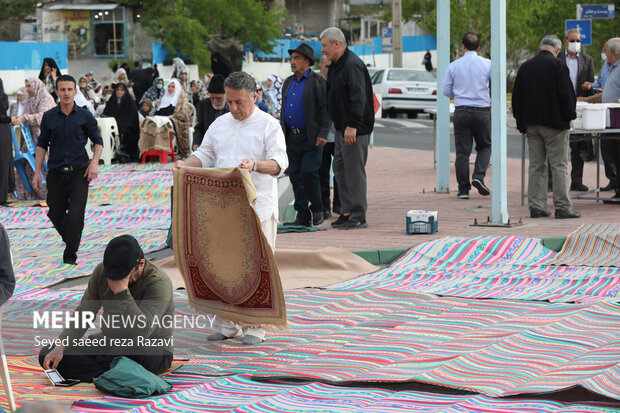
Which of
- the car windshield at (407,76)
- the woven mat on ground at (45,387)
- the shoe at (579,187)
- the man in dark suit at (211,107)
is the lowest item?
the woven mat on ground at (45,387)

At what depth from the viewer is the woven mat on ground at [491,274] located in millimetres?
9062

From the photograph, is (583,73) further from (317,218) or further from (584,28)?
(584,28)

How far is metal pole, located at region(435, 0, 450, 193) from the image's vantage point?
1555 cm

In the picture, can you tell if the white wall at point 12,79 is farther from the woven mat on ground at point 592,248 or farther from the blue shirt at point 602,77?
the woven mat on ground at point 592,248

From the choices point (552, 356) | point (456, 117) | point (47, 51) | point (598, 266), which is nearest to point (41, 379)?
point (552, 356)

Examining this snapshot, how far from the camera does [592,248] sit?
10.5m

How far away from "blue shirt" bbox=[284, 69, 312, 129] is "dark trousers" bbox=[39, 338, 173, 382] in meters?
6.25

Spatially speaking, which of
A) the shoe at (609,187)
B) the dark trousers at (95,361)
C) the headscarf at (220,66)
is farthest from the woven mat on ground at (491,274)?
the shoe at (609,187)

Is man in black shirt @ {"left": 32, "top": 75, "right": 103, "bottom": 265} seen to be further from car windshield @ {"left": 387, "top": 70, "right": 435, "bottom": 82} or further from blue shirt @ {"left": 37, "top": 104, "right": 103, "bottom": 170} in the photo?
car windshield @ {"left": 387, "top": 70, "right": 435, "bottom": 82}

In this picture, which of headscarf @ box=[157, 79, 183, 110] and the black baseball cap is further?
headscarf @ box=[157, 79, 183, 110]

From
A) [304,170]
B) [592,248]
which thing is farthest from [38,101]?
[592,248]

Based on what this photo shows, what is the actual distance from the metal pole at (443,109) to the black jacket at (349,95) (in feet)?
10.8

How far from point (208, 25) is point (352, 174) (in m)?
47.6

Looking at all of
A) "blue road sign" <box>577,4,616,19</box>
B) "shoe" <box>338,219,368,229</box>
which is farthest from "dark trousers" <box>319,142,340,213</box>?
"blue road sign" <box>577,4,616,19</box>
